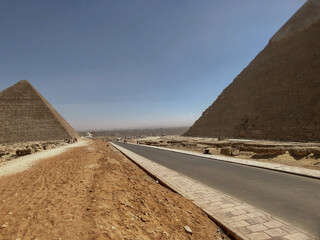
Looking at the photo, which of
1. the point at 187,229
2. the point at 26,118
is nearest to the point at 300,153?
the point at 187,229

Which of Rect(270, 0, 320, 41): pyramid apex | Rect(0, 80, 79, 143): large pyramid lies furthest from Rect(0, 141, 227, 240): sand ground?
Rect(270, 0, 320, 41): pyramid apex

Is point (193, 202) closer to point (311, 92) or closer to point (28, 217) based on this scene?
point (28, 217)

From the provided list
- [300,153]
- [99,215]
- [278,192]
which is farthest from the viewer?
→ [300,153]

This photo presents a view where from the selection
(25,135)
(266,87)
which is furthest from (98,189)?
(25,135)

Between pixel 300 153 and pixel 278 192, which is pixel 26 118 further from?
pixel 278 192

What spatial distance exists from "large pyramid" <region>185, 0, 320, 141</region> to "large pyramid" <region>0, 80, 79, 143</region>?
2172 inches

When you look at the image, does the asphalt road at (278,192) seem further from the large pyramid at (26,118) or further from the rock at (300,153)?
the large pyramid at (26,118)

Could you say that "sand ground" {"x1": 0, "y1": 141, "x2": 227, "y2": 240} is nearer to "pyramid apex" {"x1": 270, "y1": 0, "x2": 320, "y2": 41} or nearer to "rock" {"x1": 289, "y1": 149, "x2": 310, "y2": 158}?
"rock" {"x1": 289, "y1": 149, "x2": 310, "y2": 158}

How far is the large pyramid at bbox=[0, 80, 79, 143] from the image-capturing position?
6794 centimetres

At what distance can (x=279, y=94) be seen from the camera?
48.9 meters

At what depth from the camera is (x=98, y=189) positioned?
521 centimetres

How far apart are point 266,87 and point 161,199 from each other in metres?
60.7

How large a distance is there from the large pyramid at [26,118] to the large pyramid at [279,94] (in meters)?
55.2

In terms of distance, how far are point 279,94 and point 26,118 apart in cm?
9036
